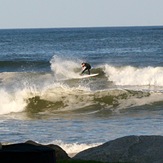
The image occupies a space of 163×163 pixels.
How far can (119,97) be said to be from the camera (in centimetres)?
2508

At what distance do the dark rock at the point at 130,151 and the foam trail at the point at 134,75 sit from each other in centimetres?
2326

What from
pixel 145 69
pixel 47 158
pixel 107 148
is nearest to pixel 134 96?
pixel 145 69

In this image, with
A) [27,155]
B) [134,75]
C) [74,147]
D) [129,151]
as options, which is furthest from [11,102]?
[27,155]

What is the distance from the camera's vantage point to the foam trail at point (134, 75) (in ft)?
112

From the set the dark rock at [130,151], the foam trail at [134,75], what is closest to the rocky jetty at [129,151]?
the dark rock at [130,151]

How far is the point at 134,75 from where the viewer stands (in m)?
36.1

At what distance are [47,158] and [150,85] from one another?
93.3ft

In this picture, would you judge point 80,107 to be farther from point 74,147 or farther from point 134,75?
point 134,75

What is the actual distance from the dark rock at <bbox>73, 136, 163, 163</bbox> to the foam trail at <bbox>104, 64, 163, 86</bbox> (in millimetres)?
23256

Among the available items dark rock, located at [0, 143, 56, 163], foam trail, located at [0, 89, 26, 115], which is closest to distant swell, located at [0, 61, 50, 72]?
foam trail, located at [0, 89, 26, 115]

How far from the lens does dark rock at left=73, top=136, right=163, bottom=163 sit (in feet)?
30.7

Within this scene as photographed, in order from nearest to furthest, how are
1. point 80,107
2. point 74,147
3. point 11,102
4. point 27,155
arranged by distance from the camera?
point 27,155
point 74,147
point 80,107
point 11,102

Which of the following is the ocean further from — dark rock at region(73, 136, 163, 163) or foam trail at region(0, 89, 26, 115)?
dark rock at region(73, 136, 163, 163)

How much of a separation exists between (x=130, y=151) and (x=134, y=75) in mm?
26585
